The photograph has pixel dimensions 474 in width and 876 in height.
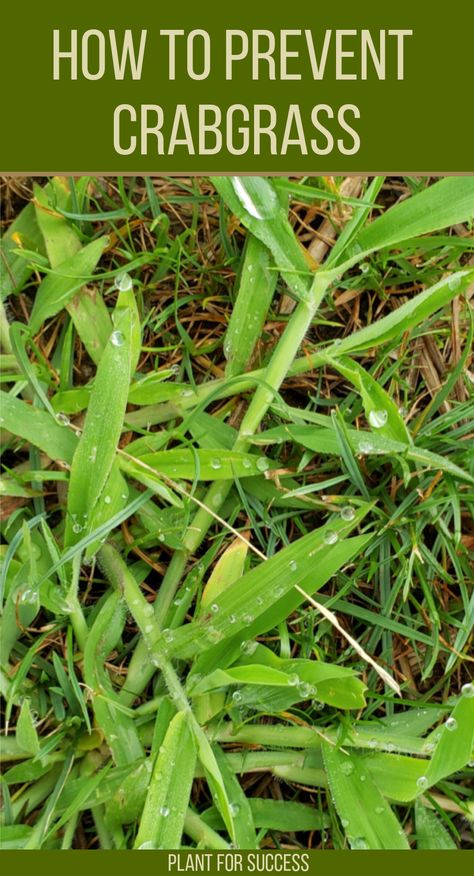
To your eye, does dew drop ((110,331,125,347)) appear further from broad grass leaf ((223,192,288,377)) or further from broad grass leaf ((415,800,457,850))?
broad grass leaf ((415,800,457,850))

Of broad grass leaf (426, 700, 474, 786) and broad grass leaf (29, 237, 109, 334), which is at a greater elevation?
broad grass leaf (29, 237, 109, 334)

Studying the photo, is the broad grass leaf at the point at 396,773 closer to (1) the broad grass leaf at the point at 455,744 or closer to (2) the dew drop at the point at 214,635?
(1) the broad grass leaf at the point at 455,744

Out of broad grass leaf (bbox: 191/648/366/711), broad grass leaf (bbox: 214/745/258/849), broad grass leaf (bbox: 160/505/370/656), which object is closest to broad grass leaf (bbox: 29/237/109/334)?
broad grass leaf (bbox: 160/505/370/656)

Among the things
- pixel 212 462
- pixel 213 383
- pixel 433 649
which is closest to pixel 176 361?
pixel 213 383

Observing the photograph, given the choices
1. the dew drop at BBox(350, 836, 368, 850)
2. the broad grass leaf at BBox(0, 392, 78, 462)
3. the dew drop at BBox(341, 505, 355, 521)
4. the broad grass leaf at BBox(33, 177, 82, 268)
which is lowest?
the dew drop at BBox(350, 836, 368, 850)

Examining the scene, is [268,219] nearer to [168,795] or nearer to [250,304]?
[250,304]

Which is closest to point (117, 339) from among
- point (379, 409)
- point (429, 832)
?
point (379, 409)

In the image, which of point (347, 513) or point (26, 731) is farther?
point (347, 513)

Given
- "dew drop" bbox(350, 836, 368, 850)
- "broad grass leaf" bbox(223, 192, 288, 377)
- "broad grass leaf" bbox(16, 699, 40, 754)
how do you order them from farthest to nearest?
"broad grass leaf" bbox(223, 192, 288, 377)
"dew drop" bbox(350, 836, 368, 850)
"broad grass leaf" bbox(16, 699, 40, 754)

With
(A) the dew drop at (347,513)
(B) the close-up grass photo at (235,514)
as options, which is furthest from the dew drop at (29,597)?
(A) the dew drop at (347,513)
